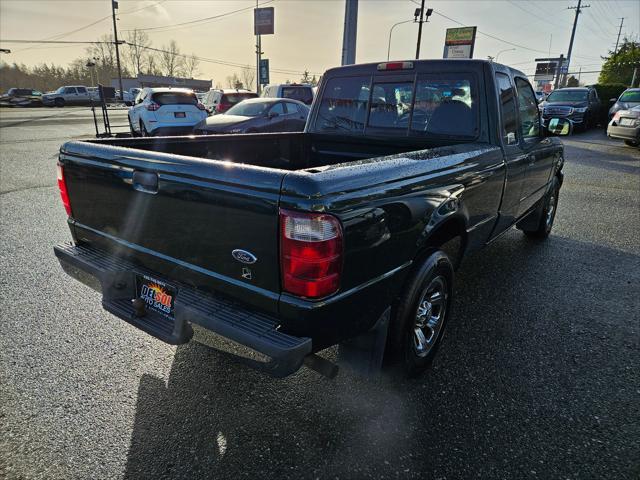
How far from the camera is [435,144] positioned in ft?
11.2

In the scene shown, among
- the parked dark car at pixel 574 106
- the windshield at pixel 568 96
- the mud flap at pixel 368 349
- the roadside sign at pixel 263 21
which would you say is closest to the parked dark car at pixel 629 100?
the parked dark car at pixel 574 106

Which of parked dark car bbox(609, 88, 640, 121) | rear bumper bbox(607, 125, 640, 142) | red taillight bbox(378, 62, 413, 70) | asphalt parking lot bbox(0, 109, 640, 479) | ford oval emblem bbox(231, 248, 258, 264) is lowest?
asphalt parking lot bbox(0, 109, 640, 479)

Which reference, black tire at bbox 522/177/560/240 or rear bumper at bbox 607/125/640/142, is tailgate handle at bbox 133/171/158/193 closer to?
black tire at bbox 522/177/560/240

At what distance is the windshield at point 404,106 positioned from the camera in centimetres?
333

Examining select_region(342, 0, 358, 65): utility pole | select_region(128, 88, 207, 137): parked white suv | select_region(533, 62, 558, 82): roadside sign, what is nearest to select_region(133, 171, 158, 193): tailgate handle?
select_region(128, 88, 207, 137): parked white suv

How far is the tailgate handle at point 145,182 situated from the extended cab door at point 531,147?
125 inches

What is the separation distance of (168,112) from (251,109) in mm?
3439

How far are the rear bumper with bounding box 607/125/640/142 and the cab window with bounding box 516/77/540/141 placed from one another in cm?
1247

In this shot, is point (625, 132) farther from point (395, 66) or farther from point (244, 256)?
point (244, 256)

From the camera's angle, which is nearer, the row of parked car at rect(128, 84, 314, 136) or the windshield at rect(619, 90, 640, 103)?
the row of parked car at rect(128, 84, 314, 136)

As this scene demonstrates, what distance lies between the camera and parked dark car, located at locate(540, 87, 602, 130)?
61.3 ft

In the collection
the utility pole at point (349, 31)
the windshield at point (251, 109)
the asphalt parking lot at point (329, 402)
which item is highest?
the utility pole at point (349, 31)

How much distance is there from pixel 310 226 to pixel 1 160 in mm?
12156

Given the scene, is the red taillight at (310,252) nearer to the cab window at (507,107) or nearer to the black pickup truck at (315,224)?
the black pickup truck at (315,224)
